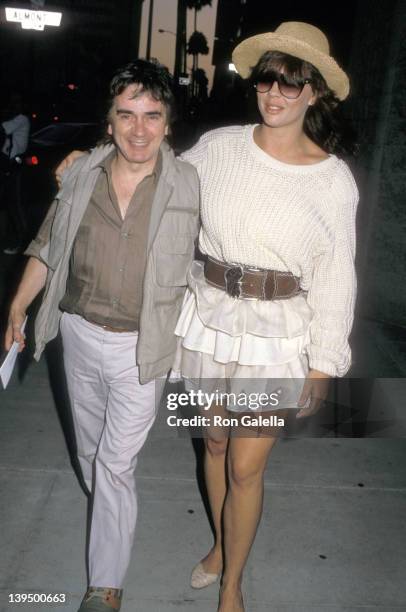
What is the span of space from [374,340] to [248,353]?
4.09 metres

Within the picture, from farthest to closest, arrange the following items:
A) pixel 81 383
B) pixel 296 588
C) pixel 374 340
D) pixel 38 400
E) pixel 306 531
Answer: pixel 374 340 < pixel 38 400 < pixel 306 531 < pixel 296 588 < pixel 81 383

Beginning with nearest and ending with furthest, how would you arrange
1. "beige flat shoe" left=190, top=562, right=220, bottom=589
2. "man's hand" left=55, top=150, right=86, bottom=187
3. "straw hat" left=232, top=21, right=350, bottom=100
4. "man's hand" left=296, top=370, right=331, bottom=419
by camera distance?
1. "straw hat" left=232, top=21, right=350, bottom=100
2. "man's hand" left=296, top=370, right=331, bottom=419
3. "man's hand" left=55, top=150, right=86, bottom=187
4. "beige flat shoe" left=190, top=562, right=220, bottom=589

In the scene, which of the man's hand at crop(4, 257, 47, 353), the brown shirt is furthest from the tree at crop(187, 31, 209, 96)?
the brown shirt

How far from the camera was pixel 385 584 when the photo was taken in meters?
2.70

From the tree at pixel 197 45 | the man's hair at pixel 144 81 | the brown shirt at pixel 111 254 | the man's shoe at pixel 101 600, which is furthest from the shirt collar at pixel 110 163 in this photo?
the tree at pixel 197 45

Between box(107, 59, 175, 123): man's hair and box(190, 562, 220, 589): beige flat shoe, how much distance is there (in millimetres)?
1974

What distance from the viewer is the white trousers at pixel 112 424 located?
231 cm

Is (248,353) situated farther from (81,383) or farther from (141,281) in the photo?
(81,383)

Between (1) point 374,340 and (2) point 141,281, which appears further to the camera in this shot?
(1) point 374,340

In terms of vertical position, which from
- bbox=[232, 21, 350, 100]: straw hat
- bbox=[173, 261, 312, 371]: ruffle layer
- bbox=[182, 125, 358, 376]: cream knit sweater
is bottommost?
bbox=[173, 261, 312, 371]: ruffle layer

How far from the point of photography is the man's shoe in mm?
2381

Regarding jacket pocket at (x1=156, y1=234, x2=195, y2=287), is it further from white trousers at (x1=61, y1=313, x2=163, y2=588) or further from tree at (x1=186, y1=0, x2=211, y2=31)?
tree at (x1=186, y1=0, x2=211, y2=31)

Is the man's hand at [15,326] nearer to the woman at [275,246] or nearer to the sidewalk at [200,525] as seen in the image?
the woman at [275,246]

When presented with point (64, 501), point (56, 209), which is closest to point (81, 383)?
point (56, 209)
